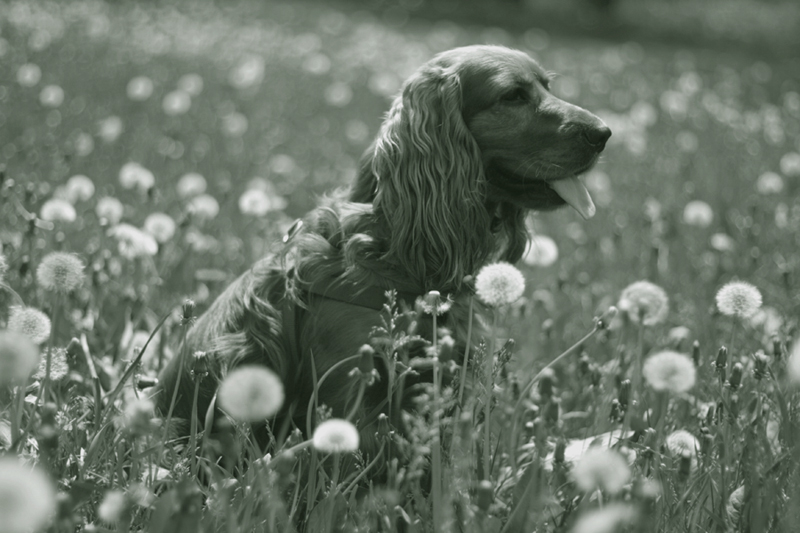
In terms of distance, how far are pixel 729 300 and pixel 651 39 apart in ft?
51.4

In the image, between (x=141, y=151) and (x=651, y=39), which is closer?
(x=141, y=151)

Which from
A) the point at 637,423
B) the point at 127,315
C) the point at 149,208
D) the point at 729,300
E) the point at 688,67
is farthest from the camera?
the point at 688,67

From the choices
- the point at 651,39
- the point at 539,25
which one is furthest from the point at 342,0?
the point at 651,39

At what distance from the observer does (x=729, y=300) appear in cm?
220

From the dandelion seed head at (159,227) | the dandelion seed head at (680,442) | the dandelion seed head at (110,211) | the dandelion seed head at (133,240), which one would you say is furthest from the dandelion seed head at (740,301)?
the dandelion seed head at (110,211)

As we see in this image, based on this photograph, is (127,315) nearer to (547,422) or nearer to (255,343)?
(255,343)

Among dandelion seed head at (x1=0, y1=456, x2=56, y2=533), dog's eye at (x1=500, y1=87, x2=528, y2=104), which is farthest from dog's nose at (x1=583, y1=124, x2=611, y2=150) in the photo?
dandelion seed head at (x1=0, y1=456, x2=56, y2=533)

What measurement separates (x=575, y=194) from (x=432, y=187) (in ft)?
1.69

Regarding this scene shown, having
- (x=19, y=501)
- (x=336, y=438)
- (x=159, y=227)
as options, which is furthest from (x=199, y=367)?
(x=159, y=227)

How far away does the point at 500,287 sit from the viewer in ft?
6.53

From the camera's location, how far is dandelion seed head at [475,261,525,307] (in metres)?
1.97

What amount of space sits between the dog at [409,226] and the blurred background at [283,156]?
1.52 feet

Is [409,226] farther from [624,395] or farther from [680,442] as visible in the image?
[680,442]

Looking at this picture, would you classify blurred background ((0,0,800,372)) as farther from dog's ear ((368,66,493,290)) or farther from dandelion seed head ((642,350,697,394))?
dandelion seed head ((642,350,697,394))
